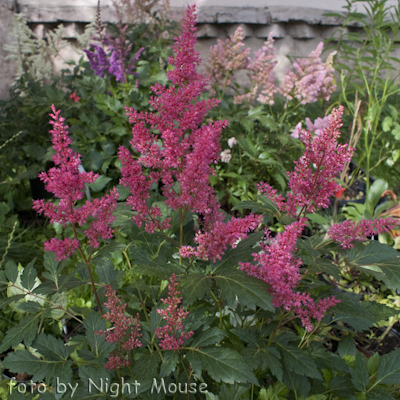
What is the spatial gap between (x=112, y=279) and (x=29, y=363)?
368 mm

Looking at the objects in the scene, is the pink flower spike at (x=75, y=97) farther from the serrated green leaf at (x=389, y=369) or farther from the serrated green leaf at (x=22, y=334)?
the serrated green leaf at (x=389, y=369)

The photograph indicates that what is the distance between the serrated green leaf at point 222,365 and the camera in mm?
927

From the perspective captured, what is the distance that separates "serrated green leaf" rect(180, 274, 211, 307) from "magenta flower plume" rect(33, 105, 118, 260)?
0.87ft

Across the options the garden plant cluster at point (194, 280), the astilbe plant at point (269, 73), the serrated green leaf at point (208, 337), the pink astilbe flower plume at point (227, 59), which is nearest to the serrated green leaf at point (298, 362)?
the garden plant cluster at point (194, 280)

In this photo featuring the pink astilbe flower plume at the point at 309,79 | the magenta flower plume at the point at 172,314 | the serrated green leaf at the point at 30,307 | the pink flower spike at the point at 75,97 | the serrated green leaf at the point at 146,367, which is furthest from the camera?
the pink flower spike at the point at 75,97

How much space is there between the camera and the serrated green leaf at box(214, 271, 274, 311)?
34.6 inches

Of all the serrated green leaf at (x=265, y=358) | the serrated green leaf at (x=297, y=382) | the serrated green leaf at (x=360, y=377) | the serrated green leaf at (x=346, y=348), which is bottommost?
the serrated green leaf at (x=346, y=348)

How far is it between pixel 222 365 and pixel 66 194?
23.9 inches

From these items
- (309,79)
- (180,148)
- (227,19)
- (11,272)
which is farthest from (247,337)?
(227,19)

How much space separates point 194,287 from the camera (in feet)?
3.09

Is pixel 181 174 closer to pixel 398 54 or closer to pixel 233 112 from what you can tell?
pixel 233 112

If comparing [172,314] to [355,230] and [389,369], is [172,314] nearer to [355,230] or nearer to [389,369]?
[355,230]

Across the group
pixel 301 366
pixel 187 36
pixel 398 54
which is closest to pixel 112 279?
pixel 301 366

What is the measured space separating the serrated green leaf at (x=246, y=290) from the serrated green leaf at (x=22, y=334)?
610mm
